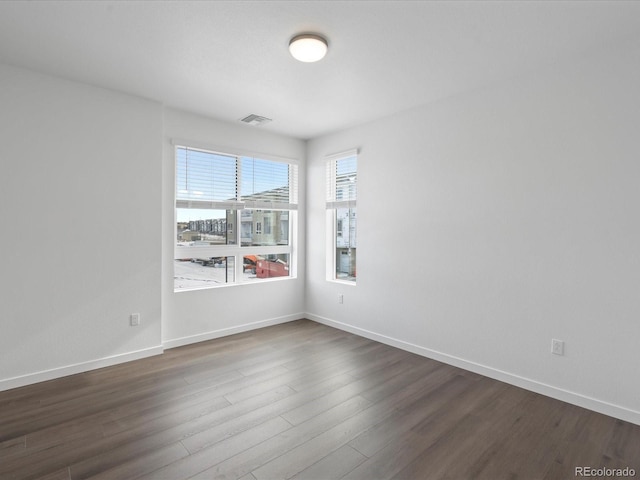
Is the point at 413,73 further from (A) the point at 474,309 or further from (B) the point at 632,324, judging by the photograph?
(B) the point at 632,324

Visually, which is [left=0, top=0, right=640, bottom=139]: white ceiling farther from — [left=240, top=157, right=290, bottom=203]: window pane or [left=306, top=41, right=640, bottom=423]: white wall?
[left=240, top=157, right=290, bottom=203]: window pane

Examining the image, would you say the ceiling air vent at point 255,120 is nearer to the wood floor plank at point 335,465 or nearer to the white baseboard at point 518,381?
the white baseboard at point 518,381

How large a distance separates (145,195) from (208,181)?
83 cm

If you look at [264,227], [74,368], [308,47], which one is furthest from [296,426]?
[264,227]

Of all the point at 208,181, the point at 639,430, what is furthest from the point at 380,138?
the point at 639,430

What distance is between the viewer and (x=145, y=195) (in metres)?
3.59

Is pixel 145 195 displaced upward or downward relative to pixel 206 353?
upward

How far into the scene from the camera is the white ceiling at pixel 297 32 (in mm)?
2121

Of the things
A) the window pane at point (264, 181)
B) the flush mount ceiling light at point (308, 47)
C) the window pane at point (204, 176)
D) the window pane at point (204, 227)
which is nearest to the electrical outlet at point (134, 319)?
the window pane at point (204, 227)

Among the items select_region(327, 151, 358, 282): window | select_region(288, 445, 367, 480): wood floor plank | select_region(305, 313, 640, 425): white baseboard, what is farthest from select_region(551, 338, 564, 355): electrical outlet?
select_region(327, 151, 358, 282): window

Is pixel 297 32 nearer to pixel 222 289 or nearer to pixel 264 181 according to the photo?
pixel 264 181

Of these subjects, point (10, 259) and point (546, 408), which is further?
point (10, 259)

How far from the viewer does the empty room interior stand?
2150 mm

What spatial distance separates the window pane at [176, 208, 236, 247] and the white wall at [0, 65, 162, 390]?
1.27 ft
